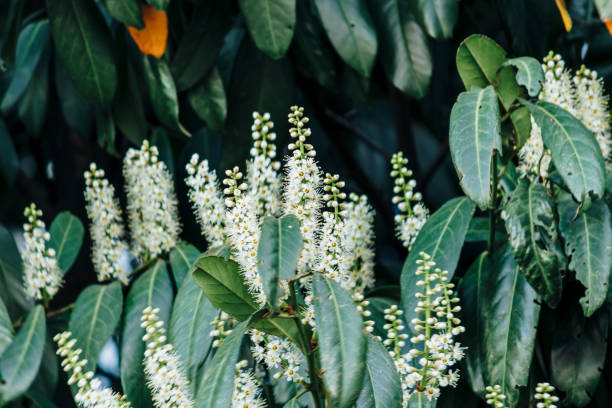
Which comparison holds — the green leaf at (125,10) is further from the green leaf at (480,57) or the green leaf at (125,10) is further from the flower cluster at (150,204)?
the green leaf at (480,57)

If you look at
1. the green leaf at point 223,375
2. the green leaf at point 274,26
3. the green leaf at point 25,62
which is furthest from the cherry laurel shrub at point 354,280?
the green leaf at point 25,62

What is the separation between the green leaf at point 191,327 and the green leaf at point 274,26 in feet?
1.53

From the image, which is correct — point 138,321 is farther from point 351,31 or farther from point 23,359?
point 351,31

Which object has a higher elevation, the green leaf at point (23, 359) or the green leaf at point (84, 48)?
the green leaf at point (84, 48)

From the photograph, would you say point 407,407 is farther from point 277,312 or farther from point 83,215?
point 83,215

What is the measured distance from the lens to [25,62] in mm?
1788

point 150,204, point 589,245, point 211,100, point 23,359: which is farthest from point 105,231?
point 589,245

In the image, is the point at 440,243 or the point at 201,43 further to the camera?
the point at 201,43

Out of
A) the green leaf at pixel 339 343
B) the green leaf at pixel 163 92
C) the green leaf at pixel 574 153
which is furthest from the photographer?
the green leaf at pixel 163 92

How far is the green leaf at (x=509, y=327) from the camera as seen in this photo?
109cm

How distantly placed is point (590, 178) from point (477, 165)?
0.51ft

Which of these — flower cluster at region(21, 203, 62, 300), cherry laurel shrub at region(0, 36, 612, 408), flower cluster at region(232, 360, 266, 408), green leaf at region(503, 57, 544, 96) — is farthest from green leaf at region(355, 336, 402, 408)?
flower cluster at region(21, 203, 62, 300)

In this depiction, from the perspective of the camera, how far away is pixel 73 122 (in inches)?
70.3

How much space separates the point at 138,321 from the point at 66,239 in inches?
11.2
